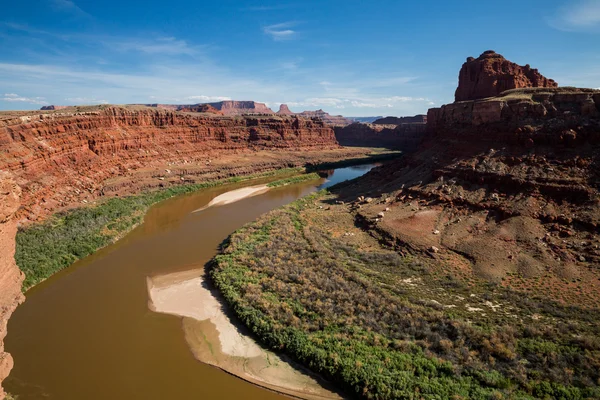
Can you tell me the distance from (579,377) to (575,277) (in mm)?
7850

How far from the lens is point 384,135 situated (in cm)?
10688

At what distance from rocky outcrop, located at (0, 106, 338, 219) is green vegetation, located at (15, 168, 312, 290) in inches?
104

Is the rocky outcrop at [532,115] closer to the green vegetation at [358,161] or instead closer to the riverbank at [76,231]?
the riverbank at [76,231]

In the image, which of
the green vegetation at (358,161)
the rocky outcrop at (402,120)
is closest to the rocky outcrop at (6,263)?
the green vegetation at (358,161)

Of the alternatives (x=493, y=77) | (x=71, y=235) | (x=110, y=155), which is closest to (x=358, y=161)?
(x=493, y=77)

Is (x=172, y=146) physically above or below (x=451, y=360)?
above

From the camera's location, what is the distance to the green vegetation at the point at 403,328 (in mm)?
11961

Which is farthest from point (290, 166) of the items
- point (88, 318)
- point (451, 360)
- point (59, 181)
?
point (451, 360)

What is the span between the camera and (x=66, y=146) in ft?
125

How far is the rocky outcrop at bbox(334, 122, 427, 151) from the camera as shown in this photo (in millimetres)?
94969

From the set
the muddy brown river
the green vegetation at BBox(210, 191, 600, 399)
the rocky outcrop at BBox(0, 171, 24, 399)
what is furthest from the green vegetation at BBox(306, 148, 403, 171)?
the rocky outcrop at BBox(0, 171, 24, 399)

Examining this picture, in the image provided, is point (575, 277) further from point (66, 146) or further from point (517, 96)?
point (66, 146)

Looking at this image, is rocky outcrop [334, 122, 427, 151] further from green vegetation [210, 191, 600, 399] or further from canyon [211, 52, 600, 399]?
green vegetation [210, 191, 600, 399]

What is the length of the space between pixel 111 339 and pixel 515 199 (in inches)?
1042
